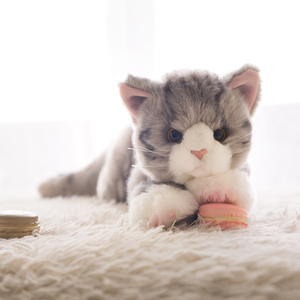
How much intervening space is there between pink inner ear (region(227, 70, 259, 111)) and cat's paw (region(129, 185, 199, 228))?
0.30 meters

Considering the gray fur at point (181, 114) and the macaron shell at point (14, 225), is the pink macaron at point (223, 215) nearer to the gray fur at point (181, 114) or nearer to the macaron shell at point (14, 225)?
the gray fur at point (181, 114)

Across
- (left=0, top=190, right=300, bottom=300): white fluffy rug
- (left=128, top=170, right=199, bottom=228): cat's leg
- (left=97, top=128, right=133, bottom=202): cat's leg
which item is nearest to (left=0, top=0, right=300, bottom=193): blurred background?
(left=97, top=128, right=133, bottom=202): cat's leg

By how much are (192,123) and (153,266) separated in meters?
0.34

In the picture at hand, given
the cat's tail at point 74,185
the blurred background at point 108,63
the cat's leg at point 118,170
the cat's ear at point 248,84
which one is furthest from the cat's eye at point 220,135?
the blurred background at point 108,63

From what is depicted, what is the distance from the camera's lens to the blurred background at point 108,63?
166 centimetres

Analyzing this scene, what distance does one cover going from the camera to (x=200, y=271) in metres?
0.42

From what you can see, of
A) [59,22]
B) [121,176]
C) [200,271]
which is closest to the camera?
[200,271]

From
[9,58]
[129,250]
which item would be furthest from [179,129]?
[9,58]

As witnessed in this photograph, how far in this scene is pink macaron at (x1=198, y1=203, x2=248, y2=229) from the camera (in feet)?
2.15

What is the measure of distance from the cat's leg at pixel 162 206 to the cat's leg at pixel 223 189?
25 mm

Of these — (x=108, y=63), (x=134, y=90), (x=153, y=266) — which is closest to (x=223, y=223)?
(x=153, y=266)

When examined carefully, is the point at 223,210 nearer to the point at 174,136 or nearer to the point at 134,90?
the point at 174,136

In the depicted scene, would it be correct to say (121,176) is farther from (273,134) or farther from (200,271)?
(273,134)

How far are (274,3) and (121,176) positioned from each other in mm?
1363
